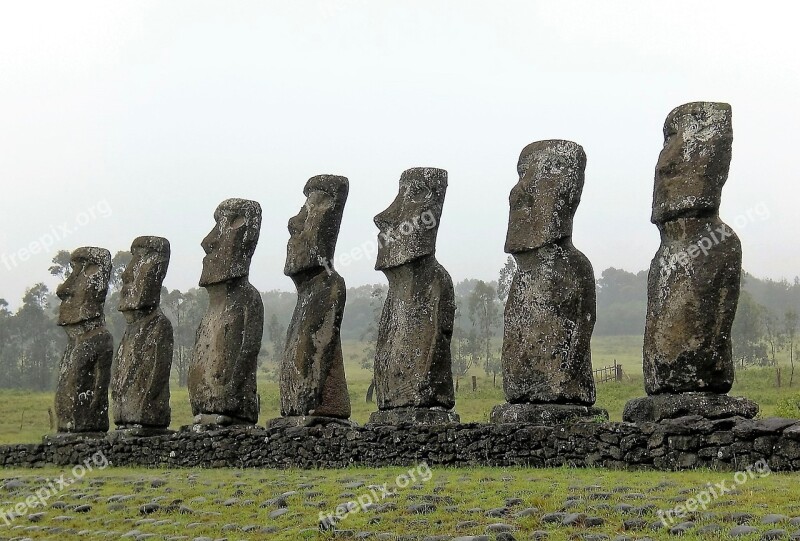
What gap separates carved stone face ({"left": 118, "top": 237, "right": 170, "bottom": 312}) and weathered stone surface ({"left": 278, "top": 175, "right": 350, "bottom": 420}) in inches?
146

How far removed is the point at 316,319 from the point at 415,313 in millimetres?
1981

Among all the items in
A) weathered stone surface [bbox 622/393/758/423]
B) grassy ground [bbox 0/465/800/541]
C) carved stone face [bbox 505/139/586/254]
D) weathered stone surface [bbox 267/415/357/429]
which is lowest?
grassy ground [bbox 0/465/800/541]

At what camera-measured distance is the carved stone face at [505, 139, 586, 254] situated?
14.1 metres

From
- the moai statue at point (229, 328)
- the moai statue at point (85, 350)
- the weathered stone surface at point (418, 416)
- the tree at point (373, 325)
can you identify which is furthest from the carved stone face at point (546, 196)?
the tree at point (373, 325)

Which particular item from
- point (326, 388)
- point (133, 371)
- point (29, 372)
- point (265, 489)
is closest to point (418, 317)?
point (326, 388)

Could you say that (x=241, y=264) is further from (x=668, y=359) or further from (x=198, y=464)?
(x=668, y=359)

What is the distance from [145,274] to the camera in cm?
1955

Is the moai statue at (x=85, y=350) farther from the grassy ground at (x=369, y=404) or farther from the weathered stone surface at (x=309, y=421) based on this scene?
the grassy ground at (x=369, y=404)

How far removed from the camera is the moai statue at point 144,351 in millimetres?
18875

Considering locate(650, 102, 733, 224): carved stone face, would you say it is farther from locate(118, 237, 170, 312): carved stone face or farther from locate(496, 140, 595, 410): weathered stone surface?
locate(118, 237, 170, 312): carved stone face

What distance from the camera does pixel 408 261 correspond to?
1541cm

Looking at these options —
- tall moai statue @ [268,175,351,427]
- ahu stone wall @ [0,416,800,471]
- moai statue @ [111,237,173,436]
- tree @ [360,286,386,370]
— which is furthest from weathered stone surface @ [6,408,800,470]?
tree @ [360,286,386,370]

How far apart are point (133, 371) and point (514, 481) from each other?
32.9 ft

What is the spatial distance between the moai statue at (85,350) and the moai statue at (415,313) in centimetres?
710
